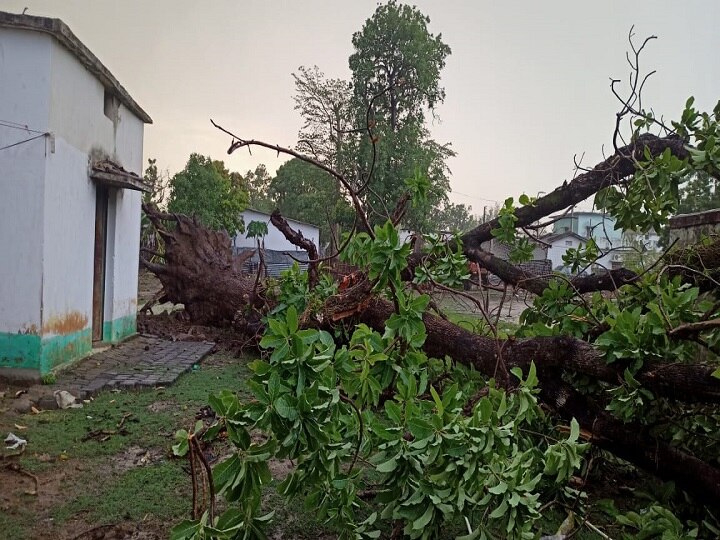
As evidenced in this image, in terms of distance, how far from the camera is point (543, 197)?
15.0ft

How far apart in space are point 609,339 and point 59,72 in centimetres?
628

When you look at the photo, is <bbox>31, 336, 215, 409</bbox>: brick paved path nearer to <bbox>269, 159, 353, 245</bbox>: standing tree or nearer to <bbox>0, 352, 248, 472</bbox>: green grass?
<bbox>0, 352, 248, 472</bbox>: green grass

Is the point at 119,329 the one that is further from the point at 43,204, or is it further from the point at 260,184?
the point at 260,184

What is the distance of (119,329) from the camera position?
812cm

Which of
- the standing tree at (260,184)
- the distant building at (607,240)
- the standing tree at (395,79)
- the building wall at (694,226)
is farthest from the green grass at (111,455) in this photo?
the standing tree at (260,184)

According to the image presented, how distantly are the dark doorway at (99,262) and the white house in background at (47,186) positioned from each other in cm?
48

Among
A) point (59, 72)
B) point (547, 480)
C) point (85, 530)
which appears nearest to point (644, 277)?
point (547, 480)

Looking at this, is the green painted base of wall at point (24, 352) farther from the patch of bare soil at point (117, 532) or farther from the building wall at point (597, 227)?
the building wall at point (597, 227)

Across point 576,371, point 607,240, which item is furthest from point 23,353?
point 607,240

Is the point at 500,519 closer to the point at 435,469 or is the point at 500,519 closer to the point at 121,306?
the point at 435,469

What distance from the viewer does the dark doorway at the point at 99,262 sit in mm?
7727

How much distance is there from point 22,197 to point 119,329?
293 cm

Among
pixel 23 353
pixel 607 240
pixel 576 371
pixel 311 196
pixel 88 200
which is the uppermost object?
pixel 311 196

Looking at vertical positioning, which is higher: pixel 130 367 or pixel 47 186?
pixel 47 186
